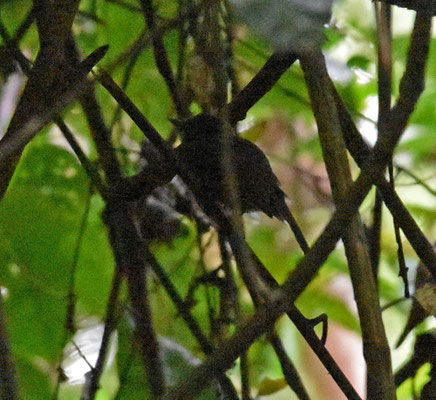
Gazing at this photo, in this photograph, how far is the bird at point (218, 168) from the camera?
0.62 meters

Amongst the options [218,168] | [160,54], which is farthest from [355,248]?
[160,54]

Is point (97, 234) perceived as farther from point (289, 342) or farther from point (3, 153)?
point (289, 342)

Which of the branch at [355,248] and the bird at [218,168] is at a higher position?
the bird at [218,168]

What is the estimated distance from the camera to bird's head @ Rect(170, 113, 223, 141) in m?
0.63

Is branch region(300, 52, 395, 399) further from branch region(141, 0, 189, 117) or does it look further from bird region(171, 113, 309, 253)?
branch region(141, 0, 189, 117)

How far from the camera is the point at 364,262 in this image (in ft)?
1.63

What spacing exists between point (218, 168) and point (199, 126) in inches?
1.7

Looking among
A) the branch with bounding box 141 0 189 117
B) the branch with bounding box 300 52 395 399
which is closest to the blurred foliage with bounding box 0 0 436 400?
the branch with bounding box 141 0 189 117

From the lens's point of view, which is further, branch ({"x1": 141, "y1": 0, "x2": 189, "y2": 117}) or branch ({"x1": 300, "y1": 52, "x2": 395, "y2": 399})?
branch ({"x1": 141, "y1": 0, "x2": 189, "y2": 117})

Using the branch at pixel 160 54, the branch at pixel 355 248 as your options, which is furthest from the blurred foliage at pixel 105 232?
the branch at pixel 355 248

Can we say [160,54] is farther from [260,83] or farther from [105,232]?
[105,232]

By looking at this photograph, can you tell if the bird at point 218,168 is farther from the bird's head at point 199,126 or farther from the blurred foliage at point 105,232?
the blurred foliage at point 105,232

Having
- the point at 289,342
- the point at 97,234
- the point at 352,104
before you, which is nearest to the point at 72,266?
the point at 97,234

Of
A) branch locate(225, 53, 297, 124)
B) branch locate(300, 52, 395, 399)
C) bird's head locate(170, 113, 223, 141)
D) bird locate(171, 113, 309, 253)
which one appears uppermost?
branch locate(225, 53, 297, 124)
